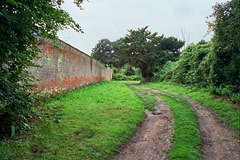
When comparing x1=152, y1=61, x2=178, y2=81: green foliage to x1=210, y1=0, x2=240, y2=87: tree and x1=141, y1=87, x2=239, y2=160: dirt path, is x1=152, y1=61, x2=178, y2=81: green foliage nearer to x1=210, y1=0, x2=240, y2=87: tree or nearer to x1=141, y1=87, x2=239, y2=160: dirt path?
x1=210, y1=0, x2=240, y2=87: tree

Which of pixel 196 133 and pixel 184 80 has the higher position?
pixel 184 80

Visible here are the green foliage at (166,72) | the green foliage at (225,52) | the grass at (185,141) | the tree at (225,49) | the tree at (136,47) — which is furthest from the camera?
the tree at (136,47)

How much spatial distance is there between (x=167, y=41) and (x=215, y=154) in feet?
88.9

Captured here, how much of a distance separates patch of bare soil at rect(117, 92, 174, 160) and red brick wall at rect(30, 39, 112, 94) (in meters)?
3.73

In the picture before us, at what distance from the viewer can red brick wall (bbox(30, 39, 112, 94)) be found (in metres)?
6.85

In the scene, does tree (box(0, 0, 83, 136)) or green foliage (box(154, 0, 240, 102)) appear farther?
green foliage (box(154, 0, 240, 102))

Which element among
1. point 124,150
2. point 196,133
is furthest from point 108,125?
point 196,133

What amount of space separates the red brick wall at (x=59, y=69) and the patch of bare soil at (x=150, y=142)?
373 cm

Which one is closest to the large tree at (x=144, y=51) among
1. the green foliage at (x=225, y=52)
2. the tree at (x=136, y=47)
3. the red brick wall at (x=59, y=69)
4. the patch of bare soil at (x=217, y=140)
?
the tree at (x=136, y=47)

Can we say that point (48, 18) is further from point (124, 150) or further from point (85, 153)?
point (124, 150)

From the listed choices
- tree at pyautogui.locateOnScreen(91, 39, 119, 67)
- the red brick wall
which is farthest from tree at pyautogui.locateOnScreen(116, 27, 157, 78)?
tree at pyautogui.locateOnScreen(91, 39, 119, 67)

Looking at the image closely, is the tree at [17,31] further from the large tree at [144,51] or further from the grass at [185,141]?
the large tree at [144,51]

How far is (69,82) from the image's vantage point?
9.90 m

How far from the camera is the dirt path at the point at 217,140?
3363 millimetres
